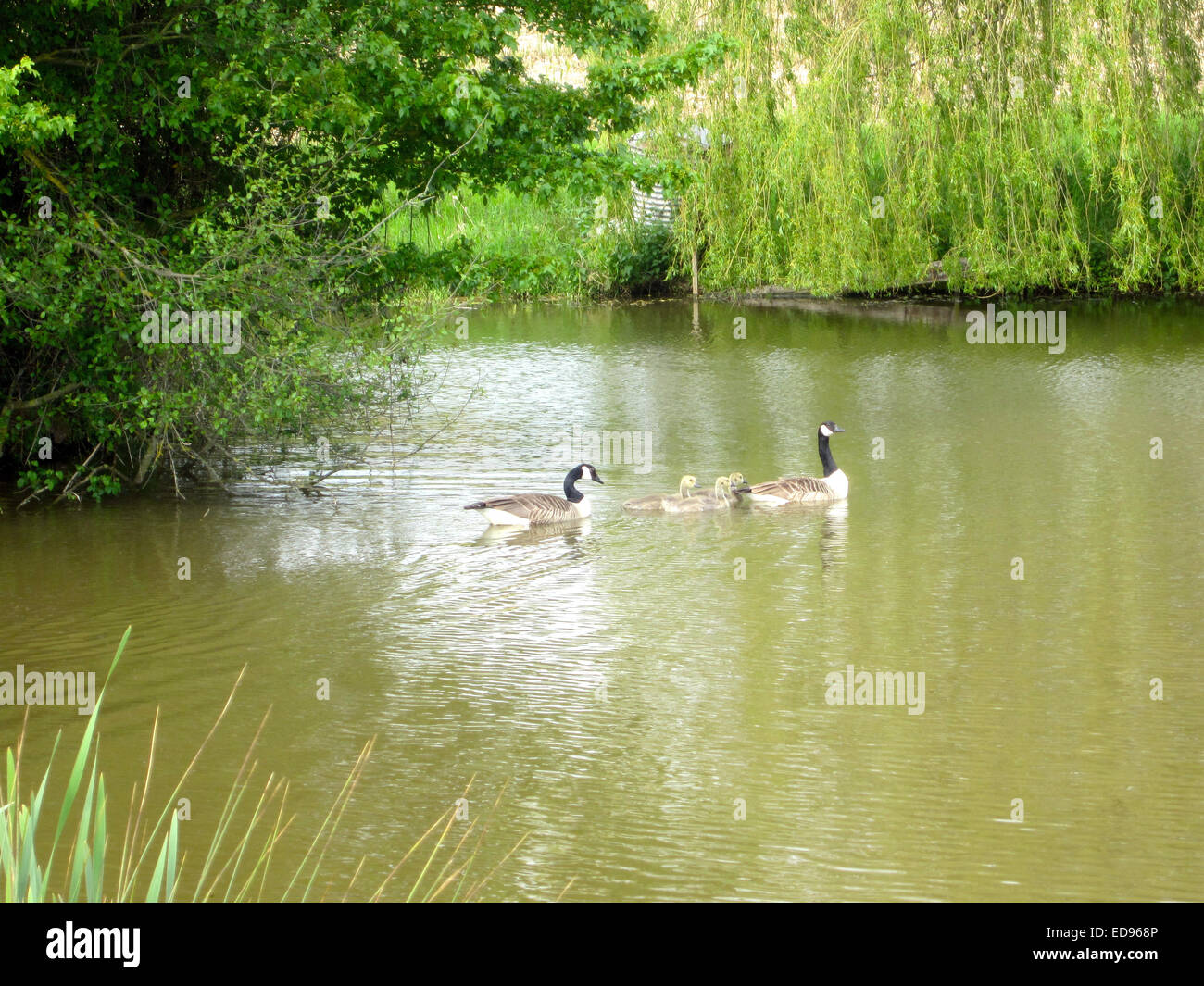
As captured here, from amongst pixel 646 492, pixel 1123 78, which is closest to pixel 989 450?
pixel 646 492

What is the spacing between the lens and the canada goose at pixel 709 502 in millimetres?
11328

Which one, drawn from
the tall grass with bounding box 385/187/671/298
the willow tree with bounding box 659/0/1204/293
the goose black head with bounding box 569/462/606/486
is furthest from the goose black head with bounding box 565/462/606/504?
the tall grass with bounding box 385/187/671/298

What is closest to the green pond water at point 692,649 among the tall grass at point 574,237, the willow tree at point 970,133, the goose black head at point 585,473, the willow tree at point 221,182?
the goose black head at point 585,473

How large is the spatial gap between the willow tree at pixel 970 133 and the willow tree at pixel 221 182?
8640 millimetres

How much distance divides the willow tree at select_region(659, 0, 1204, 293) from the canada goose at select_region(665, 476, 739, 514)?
10.0m

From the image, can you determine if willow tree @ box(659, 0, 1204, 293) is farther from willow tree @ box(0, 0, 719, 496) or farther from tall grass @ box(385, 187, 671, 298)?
willow tree @ box(0, 0, 719, 496)

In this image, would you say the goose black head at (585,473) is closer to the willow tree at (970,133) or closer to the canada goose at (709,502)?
the canada goose at (709,502)

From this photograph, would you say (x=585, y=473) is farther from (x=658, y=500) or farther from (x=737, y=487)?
(x=737, y=487)

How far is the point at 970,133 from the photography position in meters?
19.8

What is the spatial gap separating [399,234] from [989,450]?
16.9 m

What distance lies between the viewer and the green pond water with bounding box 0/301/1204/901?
5711 millimetres

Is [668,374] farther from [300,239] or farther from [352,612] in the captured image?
[352,612]

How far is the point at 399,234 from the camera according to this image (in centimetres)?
2783
